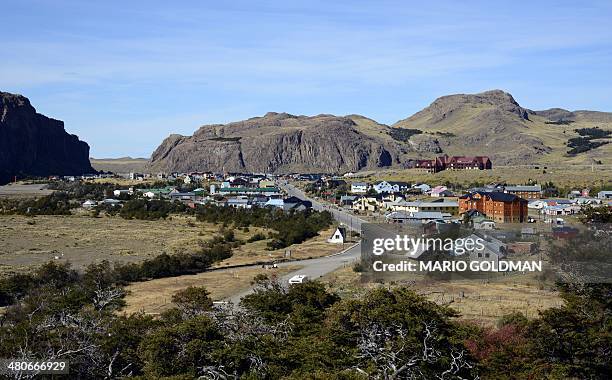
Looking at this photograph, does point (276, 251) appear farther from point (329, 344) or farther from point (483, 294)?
point (329, 344)

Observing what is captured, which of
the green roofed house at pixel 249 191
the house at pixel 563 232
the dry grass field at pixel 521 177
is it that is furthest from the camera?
the green roofed house at pixel 249 191

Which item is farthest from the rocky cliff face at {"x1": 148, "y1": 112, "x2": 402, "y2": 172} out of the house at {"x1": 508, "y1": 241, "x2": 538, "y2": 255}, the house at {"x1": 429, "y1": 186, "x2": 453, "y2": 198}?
the house at {"x1": 508, "y1": 241, "x2": 538, "y2": 255}

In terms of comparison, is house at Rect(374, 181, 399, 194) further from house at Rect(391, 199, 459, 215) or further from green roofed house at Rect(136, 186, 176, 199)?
green roofed house at Rect(136, 186, 176, 199)

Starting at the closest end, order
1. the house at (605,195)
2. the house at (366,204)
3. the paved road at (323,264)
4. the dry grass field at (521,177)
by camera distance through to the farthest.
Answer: the paved road at (323,264) < the house at (605,195) < the house at (366,204) < the dry grass field at (521,177)

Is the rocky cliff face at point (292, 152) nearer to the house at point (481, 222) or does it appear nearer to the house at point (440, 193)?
the house at point (440, 193)

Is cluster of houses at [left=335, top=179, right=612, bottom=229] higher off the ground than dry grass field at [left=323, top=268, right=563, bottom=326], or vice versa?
cluster of houses at [left=335, top=179, right=612, bottom=229]

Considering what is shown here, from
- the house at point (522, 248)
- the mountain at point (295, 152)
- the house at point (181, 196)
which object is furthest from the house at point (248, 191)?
the mountain at point (295, 152)

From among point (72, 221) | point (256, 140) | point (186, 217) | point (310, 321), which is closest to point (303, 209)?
point (186, 217)
